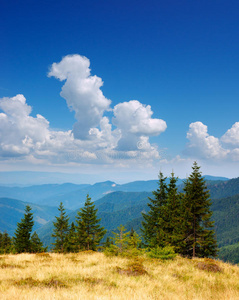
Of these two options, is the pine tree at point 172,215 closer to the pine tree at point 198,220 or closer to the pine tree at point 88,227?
the pine tree at point 198,220

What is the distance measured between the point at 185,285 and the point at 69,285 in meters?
3.96

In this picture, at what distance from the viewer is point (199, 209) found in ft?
67.2

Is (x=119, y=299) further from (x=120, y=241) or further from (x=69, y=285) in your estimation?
(x=120, y=241)

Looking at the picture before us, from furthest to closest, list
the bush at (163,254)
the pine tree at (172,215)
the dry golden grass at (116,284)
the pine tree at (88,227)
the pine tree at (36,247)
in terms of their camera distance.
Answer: the pine tree at (36,247) < the pine tree at (88,227) < the pine tree at (172,215) < the bush at (163,254) < the dry golden grass at (116,284)

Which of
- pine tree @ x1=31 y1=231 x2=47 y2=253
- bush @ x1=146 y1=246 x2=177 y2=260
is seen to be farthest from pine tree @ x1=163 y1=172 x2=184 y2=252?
pine tree @ x1=31 y1=231 x2=47 y2=253

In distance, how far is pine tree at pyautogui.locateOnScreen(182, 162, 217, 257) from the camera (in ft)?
66.8

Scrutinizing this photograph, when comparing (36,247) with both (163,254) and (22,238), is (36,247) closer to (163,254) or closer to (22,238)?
(22,238)

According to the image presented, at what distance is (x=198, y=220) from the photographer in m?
20.9

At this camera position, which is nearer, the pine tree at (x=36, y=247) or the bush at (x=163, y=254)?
the bush at (x=163, y=254)

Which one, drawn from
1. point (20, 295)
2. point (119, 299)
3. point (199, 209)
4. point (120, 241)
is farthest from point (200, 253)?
point (20, 295)

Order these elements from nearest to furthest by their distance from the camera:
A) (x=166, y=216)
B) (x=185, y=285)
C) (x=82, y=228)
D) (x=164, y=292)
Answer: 1. (x=164, y=292)
2. (x=185, y=285)
3. (x=166, y=216)
4. (x=82, y=228)

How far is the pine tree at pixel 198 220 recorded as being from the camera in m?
→ 20.4

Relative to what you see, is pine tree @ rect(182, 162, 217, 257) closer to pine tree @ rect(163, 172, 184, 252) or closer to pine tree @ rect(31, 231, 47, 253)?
pine tree @ rect(163, 172, 184, 252)

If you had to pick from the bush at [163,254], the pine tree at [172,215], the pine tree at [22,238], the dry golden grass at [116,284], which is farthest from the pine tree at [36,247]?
the dry golden grass at [116,284]
